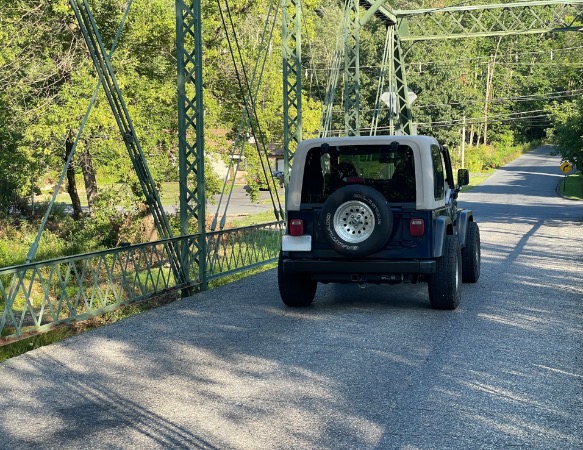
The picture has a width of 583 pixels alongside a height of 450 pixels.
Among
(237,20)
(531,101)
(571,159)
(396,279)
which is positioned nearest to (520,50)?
(531,101)

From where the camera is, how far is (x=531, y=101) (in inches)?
4656

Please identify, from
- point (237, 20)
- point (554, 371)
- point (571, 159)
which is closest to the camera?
point (554, 371)

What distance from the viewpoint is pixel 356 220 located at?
11578 millimetres

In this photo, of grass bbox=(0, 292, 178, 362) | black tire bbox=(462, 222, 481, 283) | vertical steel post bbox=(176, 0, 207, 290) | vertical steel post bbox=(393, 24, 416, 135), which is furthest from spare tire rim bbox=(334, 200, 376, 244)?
vertical steel post bbox=(393, 24, 416, 135)

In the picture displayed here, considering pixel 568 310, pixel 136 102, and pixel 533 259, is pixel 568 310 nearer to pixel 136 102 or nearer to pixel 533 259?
pixel 533 259

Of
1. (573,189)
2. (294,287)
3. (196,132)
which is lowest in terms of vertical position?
(573,189)

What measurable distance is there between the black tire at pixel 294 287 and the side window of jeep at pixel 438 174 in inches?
75.5

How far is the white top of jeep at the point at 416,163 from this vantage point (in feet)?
38.5

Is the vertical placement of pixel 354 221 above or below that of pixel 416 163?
below

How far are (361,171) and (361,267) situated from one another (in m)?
1.24

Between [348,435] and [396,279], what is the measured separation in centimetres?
566

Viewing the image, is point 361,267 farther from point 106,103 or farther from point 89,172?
point 89,172

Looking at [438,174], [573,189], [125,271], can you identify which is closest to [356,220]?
[438,174]

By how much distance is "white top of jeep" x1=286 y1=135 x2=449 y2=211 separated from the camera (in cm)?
1174
